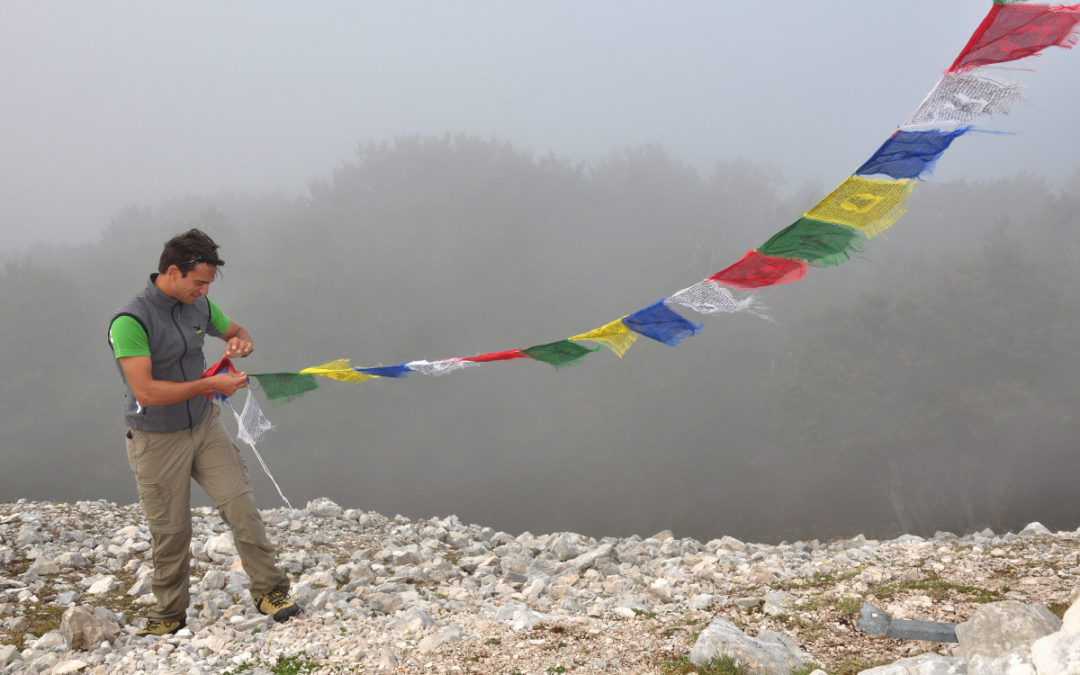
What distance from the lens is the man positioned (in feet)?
12.6

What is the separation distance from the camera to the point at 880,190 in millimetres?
4262

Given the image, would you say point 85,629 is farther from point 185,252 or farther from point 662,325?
point 662,325

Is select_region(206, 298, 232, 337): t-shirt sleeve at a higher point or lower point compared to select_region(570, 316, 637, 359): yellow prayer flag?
higher

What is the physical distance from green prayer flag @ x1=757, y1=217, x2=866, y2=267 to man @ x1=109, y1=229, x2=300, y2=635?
3804 mm

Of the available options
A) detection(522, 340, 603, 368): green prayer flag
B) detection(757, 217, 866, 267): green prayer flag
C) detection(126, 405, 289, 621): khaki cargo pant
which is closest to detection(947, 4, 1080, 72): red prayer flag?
detection(757, 217, 866, 267): green prayer flag

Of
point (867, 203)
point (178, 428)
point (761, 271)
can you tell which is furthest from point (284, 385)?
point (867, 203)

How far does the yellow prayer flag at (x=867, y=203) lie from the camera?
424 centimetres

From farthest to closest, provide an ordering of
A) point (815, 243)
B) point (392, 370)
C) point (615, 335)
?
point (392, 370) < point (615, 335) < point (815, 243)

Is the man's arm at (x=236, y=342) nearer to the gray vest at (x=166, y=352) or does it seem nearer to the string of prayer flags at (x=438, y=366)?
the gray vest at (x=166, y=352)

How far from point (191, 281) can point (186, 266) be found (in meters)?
0.11

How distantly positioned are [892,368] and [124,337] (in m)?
31.7

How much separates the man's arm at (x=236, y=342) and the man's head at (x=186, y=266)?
48 cm

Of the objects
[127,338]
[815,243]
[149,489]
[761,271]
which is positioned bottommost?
[149,489]

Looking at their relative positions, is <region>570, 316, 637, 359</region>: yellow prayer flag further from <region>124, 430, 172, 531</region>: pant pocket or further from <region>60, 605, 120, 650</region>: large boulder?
<region>60, 605, 120, 650</region>: large boulder
